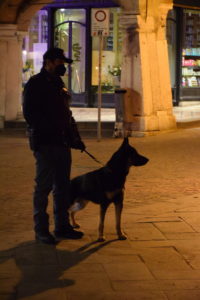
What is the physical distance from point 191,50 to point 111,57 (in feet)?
9.85

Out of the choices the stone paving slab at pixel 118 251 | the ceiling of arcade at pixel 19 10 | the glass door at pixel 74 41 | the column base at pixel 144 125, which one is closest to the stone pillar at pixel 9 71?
the ceiling of arcade at pixel 19 10

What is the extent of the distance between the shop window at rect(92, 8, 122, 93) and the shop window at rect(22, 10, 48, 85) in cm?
196

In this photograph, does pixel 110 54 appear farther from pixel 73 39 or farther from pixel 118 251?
pixel 118 251

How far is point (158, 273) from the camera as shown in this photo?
6344 mm

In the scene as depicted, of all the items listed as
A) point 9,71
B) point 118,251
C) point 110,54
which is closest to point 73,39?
point 110,54

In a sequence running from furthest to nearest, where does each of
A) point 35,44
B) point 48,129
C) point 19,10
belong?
1. point 35,44
2. point 19,10
3. point 48,129

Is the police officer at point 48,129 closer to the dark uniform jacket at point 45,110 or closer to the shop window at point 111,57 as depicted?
the dark uniform jacket at point 45,110

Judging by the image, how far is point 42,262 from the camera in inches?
261

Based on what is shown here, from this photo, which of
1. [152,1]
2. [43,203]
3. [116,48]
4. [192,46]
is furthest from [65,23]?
[43,203]

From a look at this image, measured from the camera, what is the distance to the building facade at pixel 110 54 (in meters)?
17.4

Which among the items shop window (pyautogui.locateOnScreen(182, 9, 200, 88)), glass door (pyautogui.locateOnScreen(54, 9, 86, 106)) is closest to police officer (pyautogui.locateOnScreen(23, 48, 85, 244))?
glass door (pyautogui.locateOnScreen(54, 9, 86, 106))

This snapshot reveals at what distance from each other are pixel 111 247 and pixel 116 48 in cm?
1675

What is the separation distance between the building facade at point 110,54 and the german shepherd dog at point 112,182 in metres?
9.92

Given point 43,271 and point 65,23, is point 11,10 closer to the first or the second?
point 65,23
